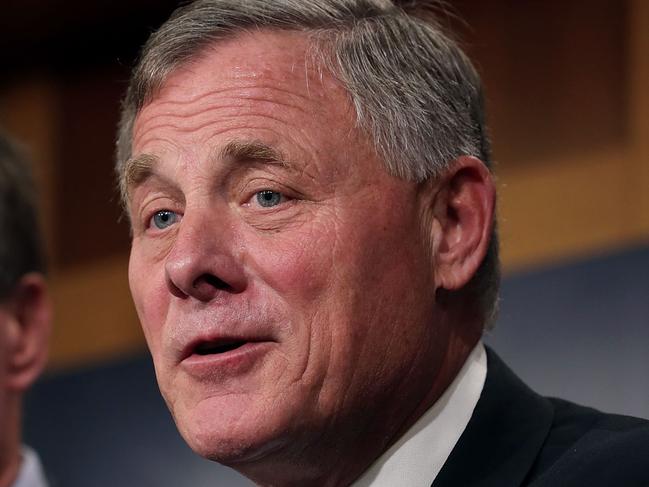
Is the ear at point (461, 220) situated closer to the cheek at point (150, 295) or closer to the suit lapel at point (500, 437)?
the suit lapel at point (500, 437)

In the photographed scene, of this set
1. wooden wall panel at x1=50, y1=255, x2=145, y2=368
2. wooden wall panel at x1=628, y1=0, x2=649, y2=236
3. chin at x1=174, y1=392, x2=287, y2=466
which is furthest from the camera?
wooden wall panel at x1=50, y1=255, x2=145, y2=368

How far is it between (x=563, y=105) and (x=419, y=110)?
205cm

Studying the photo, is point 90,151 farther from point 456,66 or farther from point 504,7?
point 456,66

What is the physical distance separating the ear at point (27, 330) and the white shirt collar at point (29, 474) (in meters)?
0.19

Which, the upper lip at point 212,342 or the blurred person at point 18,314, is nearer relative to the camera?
the upper lip at point 212,342

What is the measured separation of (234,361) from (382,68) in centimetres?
63

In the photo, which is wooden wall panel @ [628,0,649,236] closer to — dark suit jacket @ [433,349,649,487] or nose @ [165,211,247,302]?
dark suit jacket @ [433,349,649,487]

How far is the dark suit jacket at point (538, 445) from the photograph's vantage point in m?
1.95

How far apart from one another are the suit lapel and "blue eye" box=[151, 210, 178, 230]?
0.64 m

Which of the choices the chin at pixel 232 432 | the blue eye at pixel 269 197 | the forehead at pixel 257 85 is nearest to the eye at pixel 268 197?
the blue eye at pixel 269 197

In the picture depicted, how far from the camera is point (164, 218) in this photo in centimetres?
230

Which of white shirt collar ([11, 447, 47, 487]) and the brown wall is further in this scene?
the brown wall

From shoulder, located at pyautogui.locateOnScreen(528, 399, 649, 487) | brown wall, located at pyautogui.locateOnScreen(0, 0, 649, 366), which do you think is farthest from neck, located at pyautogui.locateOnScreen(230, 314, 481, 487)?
brown wall, located at pyautogui.locateOnScreen(0, 0, 649, 366)

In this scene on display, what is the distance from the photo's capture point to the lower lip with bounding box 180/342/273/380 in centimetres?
206
